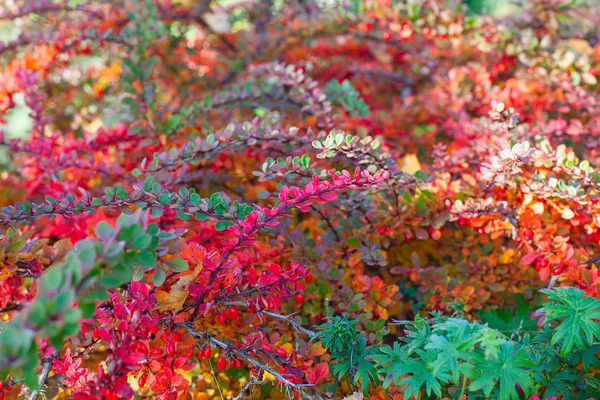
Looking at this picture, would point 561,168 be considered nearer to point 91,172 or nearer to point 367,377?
point 367,377

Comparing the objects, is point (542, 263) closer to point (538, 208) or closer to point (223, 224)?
point (538, 208)

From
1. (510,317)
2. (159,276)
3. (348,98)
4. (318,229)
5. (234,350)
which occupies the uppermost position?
(159,276)

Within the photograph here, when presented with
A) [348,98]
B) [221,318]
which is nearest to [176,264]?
[221,318]

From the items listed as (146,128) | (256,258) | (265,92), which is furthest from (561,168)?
(146,128)

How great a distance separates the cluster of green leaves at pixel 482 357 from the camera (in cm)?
91

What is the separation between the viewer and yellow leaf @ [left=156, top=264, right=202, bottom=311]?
1052 millimetres

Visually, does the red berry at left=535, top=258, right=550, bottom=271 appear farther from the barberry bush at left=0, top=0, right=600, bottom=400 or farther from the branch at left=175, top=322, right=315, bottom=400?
the branch at left=175, top=322, right=315, bottom=400

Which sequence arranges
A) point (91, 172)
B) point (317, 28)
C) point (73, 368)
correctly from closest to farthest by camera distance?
point (73, 368), point (91, 172), point (317, 28)

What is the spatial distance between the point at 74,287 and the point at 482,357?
677mm

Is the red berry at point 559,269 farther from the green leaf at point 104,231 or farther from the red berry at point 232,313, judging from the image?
the green leaf at point 104,231

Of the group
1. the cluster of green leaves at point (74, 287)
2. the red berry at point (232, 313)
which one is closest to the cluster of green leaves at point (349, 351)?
the red berry at point (232, 313)

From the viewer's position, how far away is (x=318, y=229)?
5.26 feet

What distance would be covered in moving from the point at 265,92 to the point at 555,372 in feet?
4.14

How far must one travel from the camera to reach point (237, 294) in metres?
1.12
